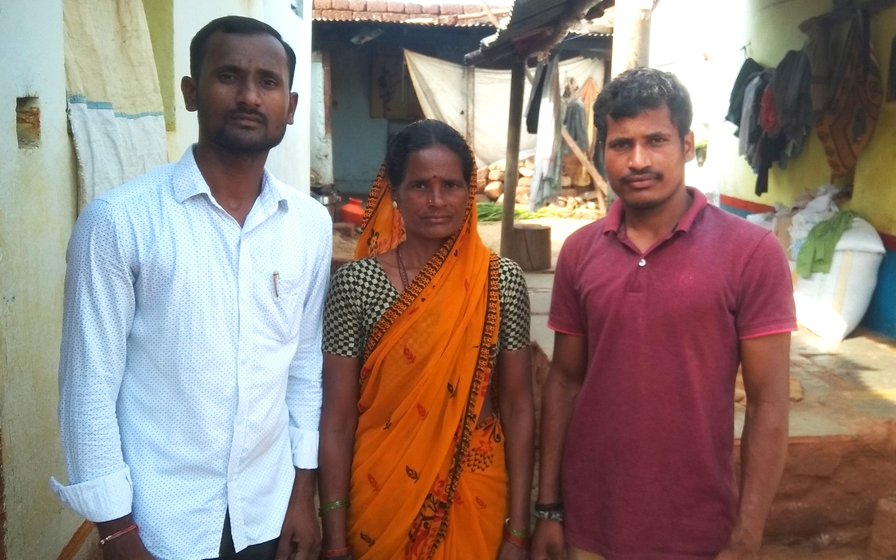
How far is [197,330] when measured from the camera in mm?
1576

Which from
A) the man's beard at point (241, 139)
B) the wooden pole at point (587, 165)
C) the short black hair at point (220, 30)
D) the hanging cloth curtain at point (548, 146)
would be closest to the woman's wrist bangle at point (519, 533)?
the man's beard at point (241, 139)

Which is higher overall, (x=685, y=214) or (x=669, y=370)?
(x=685, y=214)

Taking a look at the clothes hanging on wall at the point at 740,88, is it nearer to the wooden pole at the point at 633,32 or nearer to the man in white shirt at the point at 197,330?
the wooden pole at the point at 633,32

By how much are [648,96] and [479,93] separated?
1266cm

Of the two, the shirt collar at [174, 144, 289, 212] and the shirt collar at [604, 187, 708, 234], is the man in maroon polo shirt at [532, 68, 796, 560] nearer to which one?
the shirt collar at [604, 187, 708, 234]

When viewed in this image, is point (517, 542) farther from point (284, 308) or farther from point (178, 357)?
point (178, 357)

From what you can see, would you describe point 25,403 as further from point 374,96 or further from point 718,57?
point 374,96

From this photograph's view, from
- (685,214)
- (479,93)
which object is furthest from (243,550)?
(479,93)

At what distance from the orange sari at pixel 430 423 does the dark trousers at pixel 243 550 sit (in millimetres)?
263

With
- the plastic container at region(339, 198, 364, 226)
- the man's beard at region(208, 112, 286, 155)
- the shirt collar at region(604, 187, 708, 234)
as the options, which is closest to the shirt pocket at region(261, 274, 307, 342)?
the man's beard at region(208, 112, 286, 155)

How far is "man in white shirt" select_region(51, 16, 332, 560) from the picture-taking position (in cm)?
151

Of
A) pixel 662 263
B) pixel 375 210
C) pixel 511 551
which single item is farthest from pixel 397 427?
pixel 662 263

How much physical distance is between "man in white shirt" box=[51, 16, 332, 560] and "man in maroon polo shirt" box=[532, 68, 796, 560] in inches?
28.8

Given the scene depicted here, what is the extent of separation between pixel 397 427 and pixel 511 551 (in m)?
0.44
